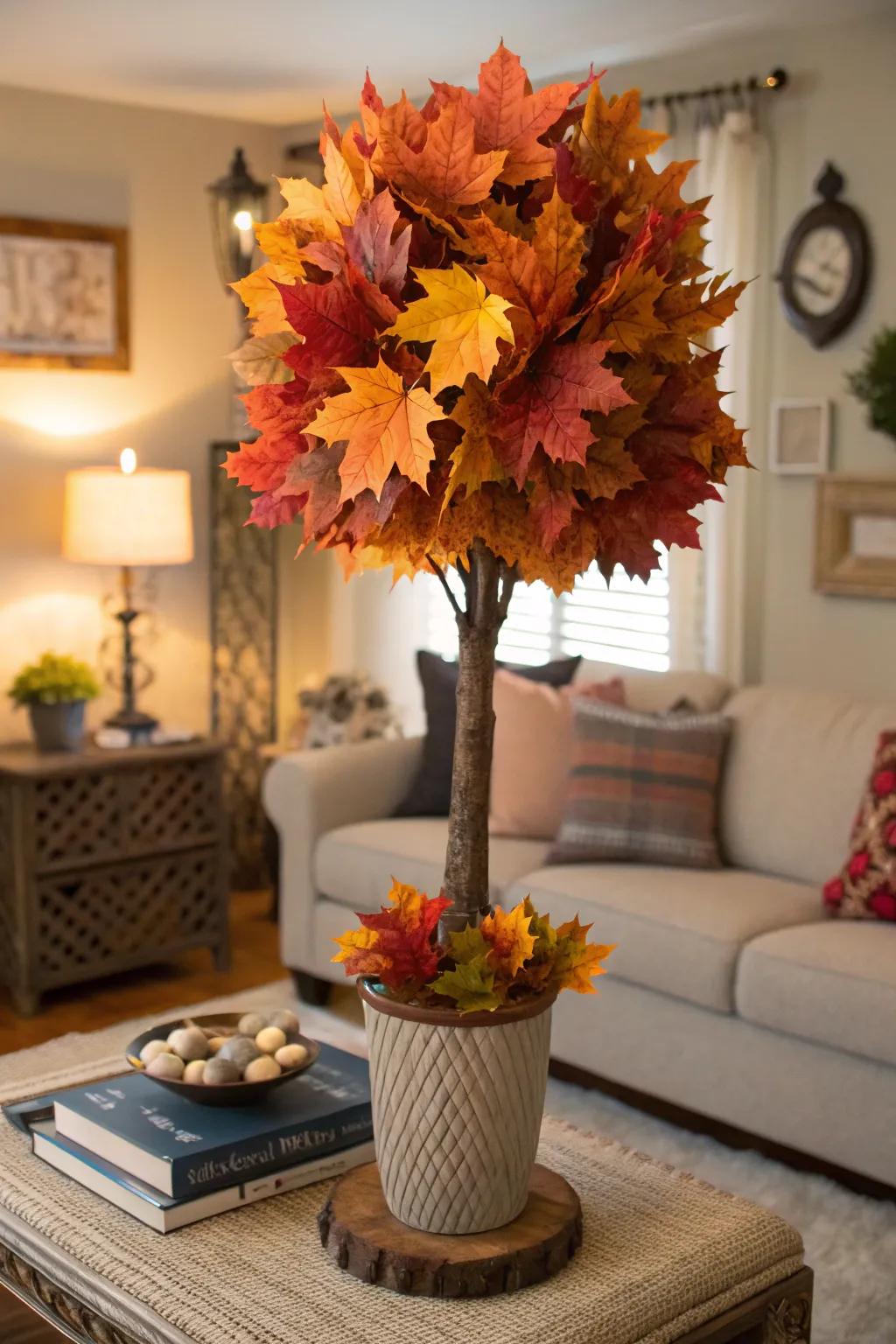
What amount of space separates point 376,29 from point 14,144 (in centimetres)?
131

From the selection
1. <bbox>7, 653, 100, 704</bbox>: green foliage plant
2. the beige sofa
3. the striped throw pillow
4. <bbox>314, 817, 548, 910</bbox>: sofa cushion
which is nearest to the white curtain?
the beige sofa

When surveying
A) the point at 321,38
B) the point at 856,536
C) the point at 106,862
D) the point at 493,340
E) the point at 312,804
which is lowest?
the point at 106,862

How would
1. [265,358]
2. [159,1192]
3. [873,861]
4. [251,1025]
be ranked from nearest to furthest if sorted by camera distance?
[265,358] < [159,1192] < [251,1025] < [873,861]

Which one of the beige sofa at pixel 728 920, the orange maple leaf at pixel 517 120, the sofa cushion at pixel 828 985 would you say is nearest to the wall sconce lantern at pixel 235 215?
the beige sofa at pixel 728 920

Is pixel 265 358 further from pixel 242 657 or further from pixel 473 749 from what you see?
pixel 242 657

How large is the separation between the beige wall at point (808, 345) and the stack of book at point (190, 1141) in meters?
2.44

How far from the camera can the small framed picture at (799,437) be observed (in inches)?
161

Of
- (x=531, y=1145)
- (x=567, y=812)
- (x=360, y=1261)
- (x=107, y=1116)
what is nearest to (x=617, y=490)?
(x=531, y=1145)

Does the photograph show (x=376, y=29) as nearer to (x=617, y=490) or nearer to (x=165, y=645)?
(x=165, y=645)

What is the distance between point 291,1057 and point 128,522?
267cm

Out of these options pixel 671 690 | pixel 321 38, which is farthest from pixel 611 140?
pixel 321 38

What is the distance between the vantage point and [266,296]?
151cm

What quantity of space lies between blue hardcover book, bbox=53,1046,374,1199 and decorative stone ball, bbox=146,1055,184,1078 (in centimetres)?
5

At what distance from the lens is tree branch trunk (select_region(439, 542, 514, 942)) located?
1568mm
